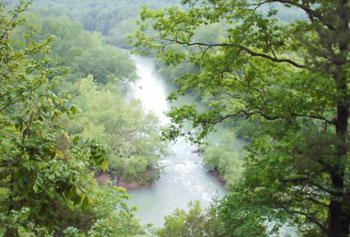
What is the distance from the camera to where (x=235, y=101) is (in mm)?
7547

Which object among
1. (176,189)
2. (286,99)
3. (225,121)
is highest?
(176,189)

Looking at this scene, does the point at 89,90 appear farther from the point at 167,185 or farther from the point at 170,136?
the point at 170,136

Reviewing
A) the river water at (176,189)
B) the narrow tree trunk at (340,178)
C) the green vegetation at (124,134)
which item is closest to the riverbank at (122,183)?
the green vegetation at (124,134)

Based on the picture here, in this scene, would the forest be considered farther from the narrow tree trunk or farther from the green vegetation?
the green vegetation

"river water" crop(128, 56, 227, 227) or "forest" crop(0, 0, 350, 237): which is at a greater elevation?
"river water" crop(128, 56, 227, 227)

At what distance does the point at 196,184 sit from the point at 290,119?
15.8 meters

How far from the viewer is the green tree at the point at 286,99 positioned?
213 inches

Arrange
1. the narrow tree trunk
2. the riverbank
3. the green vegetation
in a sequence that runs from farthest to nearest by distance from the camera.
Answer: the green vegetation, the riverbank, the narrow tree trunk

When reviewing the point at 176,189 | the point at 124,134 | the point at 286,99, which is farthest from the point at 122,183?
the point at 286,99

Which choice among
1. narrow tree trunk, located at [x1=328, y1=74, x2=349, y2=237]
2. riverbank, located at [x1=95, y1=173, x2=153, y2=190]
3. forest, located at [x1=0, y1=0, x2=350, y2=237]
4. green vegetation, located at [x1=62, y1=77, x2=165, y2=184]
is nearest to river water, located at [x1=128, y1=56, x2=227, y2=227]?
riverbank, located at [x1=95, y1=173, x2=153, y2=190]

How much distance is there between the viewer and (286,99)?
5.93m

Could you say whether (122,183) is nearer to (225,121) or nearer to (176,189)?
(176,189)

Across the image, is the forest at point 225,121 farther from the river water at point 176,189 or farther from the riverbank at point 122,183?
the riverbank at point 122,183

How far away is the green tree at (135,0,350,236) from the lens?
5.41 m
